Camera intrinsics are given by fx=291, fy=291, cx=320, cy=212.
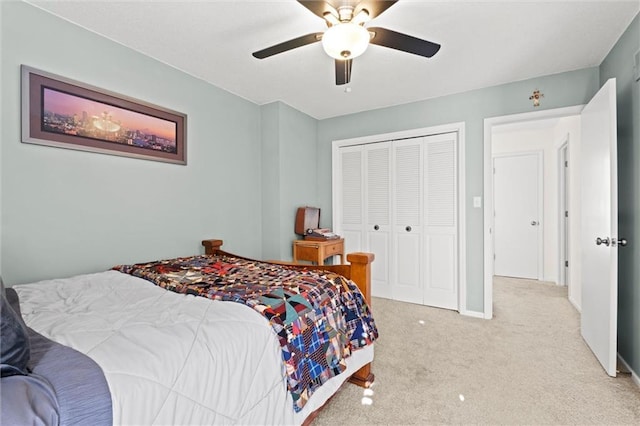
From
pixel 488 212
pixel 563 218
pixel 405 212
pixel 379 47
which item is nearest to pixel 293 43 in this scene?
pixel 379 47

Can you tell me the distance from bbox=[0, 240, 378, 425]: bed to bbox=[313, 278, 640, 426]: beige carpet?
24 centimetres

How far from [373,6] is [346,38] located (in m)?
0.20

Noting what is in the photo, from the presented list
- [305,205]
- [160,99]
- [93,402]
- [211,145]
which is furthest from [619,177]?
[160,99]

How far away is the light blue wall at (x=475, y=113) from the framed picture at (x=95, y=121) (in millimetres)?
2378

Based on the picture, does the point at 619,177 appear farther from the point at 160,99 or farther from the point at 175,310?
the point at 160,99

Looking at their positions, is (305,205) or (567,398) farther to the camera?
(305,205)

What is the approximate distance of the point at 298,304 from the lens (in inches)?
54.9

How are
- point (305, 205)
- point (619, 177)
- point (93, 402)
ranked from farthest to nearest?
point (305, 205), point (619, 177), point (93, 402)

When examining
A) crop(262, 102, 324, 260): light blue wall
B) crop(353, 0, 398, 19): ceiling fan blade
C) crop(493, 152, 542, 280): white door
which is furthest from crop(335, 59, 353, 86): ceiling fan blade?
crop(493, 152, 542, 280): white door

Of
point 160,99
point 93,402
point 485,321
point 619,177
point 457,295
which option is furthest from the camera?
point 457,295

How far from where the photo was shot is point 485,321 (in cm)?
297

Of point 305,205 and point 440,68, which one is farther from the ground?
point 440,68

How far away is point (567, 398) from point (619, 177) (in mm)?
1707

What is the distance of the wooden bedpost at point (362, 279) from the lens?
1.85 m
